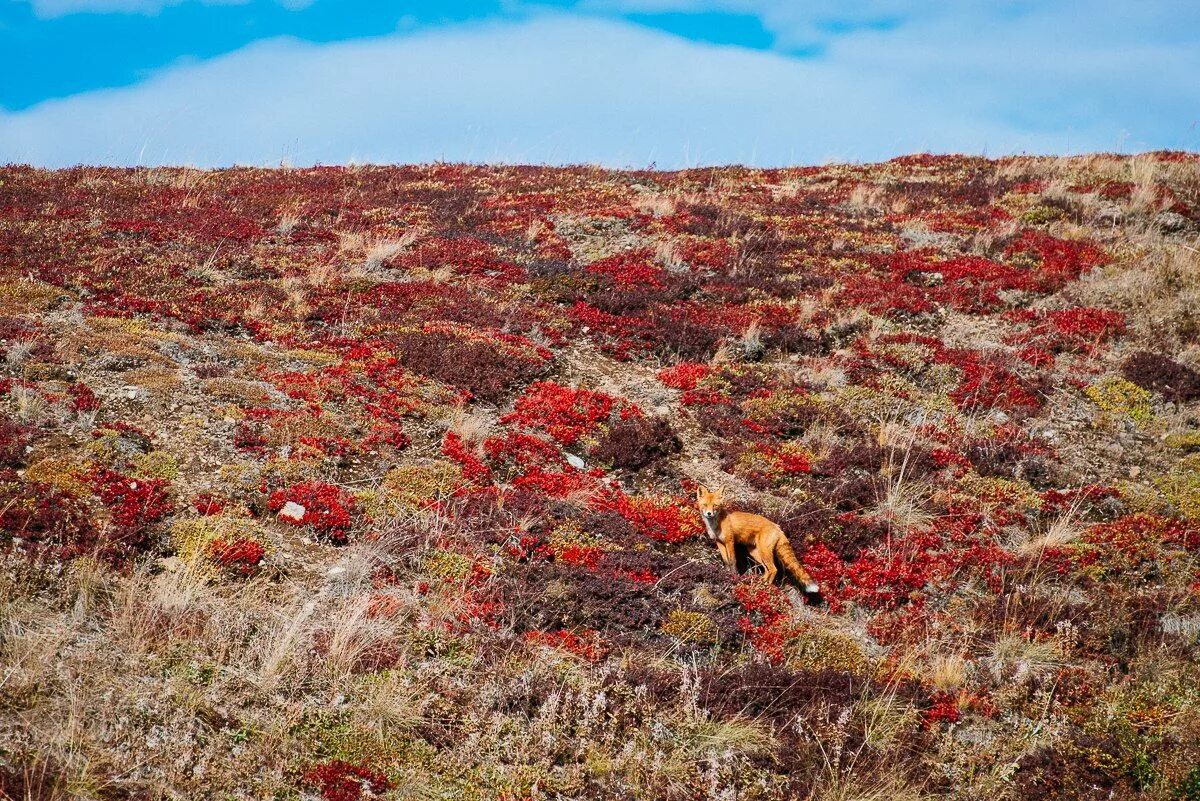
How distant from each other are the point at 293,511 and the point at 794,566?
19.1 feet

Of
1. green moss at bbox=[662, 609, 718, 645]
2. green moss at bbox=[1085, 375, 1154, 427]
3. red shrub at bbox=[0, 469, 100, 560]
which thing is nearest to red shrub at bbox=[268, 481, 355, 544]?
red shrub at bbox=[0, 469, 100, 560]

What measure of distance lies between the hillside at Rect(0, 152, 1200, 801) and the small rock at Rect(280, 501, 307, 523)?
0.07 metres

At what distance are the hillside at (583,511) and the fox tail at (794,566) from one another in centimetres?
33

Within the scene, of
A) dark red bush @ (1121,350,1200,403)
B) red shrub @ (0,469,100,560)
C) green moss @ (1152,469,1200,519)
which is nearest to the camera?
red shrub @ (0,469,100,560)

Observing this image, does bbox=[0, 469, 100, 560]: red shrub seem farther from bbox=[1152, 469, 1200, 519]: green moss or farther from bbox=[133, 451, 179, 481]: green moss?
bbox=[1152, 469, 1200, 519]: green moss

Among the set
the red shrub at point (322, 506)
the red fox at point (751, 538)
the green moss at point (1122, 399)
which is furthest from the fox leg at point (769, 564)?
the green moss at point (1122, 399)

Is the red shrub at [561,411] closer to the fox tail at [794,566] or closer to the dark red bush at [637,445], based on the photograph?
the dark red bush at [637,445]

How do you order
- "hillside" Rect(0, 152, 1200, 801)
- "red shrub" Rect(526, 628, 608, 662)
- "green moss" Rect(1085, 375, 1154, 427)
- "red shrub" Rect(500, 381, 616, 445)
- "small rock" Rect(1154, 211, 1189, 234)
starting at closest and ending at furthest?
"hillside" Rect(0, 152, 1200, 801) → "red shrub" Rect(526, 628, 608, 662) → "red shrub" Rect(500, 381, 616, 445) → "green moss" Rect(1085, 375, 1154, 427) → "small rock" Rect(1154, 211, 1189, 234)

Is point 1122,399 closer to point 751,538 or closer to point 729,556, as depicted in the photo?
point 751,538

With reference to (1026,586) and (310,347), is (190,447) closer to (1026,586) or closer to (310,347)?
(310,347)

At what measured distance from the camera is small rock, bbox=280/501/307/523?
29.4 ft

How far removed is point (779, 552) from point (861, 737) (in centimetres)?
240

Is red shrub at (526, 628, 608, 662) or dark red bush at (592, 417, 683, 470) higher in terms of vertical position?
dark red bush at (592, 417, 683, 470)

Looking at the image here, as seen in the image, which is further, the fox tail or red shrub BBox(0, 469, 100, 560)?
the fox tail
